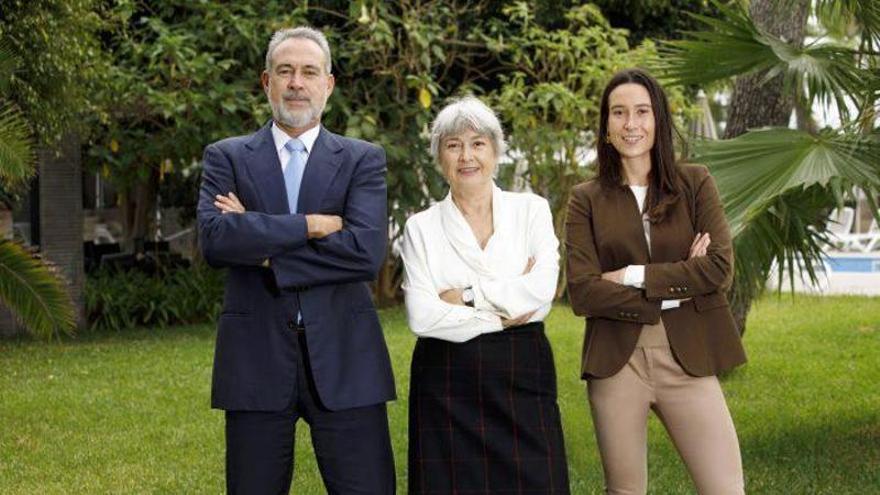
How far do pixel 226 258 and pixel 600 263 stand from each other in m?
1.28

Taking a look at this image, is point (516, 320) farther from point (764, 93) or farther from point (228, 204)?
point (764, 93)

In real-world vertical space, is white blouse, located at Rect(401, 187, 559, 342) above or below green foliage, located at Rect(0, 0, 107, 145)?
below

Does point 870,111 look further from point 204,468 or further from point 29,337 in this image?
point 29,337

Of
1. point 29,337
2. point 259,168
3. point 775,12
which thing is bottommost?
point 29,337

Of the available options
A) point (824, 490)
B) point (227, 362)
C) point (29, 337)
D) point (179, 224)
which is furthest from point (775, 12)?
point (179, 224)

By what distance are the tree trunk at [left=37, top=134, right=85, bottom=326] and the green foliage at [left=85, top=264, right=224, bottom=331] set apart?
37 cm

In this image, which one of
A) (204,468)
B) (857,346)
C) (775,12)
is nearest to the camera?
(204,468)

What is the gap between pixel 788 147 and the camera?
677 cm

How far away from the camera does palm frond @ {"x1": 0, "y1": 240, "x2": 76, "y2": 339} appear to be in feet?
24.6

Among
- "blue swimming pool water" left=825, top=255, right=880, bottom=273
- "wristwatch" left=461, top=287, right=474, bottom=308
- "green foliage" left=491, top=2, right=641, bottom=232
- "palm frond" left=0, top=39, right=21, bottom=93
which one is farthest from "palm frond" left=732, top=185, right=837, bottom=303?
"blue swimming pool water" left=825, top=255, right=880, bottom=273

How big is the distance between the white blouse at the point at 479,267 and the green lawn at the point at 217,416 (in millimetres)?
2676

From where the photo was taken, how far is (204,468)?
762cm

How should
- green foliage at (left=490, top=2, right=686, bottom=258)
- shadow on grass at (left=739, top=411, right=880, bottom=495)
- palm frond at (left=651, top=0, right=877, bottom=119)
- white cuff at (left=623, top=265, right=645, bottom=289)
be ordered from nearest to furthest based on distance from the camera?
1. white cuff at (left=623, top=265, right=645, bottom=289)
2. shadow on grass at (left=739, top=411, right=880, bottom=495)
3. palm frond at (left=651, top=0, right=877, bottom=119)
4. green foliage at (left=490, top=2, right=686, bottom=258)

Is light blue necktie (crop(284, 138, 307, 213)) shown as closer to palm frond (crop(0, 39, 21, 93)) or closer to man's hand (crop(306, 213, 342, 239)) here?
man's hand (crop(306, 213, 342, 239))
